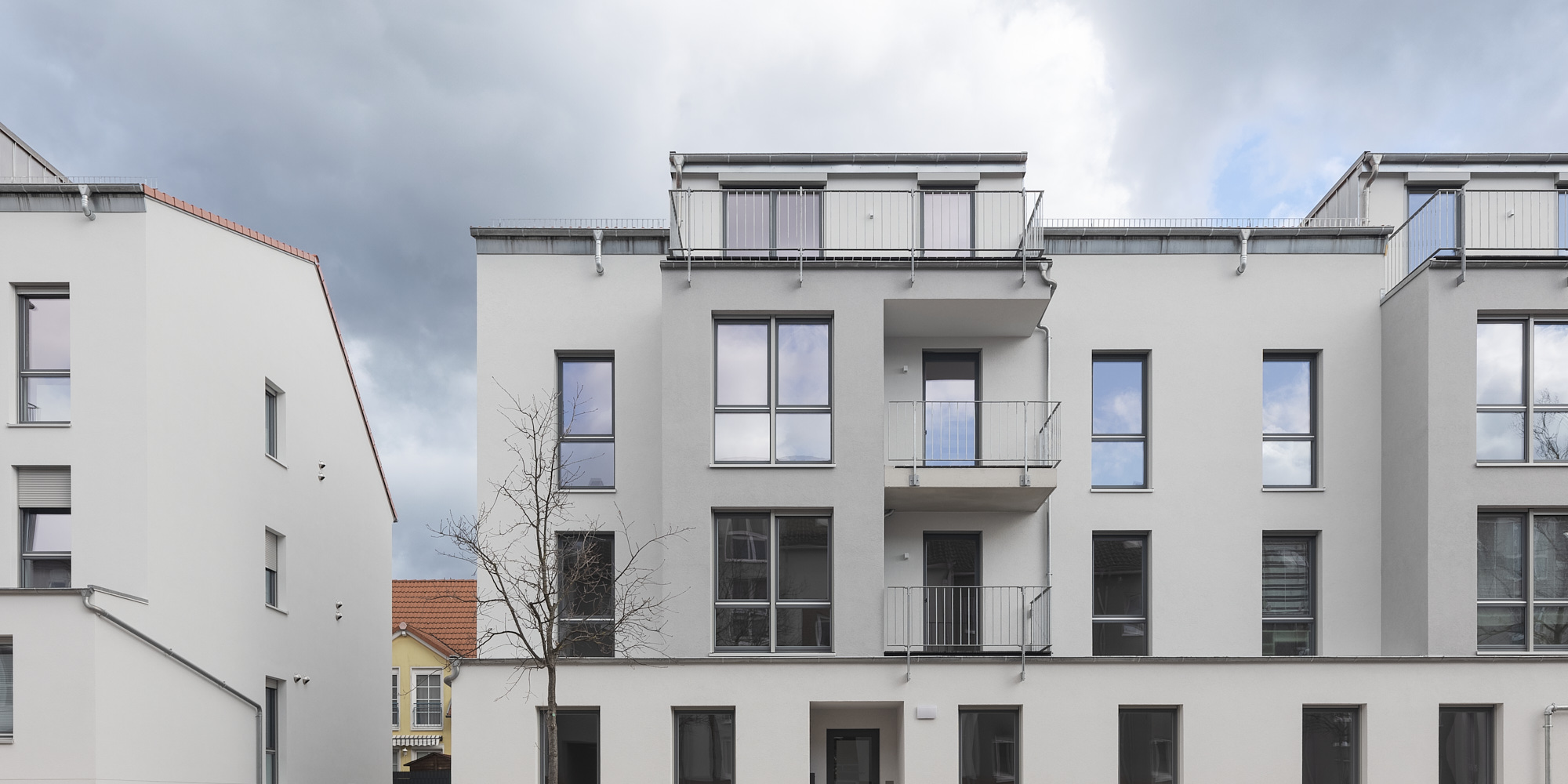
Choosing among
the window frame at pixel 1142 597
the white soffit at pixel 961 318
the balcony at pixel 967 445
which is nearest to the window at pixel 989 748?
the window frame at pixel 1142 597

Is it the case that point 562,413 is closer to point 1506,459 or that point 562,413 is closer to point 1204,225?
point 1204,225

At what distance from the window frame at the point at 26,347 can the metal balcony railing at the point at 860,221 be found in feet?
27.0

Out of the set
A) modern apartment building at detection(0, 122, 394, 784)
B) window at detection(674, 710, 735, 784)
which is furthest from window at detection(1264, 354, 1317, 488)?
modern apartment building at detection(0, 122, 394, 784)

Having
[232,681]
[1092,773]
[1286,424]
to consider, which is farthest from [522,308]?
[1286,424]

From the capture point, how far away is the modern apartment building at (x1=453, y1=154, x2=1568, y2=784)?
12812mm

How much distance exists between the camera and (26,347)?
45.1ft

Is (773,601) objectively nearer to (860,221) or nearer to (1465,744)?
(860,221)

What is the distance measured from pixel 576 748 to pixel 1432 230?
13.7 meters

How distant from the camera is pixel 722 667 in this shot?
12.8m

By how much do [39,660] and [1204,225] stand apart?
50.2 feet

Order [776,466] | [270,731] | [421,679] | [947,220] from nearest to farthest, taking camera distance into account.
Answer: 1. [776,466]
2. [947,220]
3. [270,731]
4. [421,679]

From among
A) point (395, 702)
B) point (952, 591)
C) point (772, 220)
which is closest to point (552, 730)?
point (952, 591)

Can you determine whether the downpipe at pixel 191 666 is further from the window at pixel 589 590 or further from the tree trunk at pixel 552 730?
the tree trunk at pixel 552 730

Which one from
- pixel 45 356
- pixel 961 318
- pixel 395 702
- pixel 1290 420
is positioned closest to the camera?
pixel 45 356
